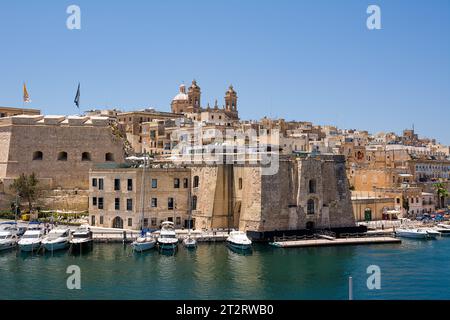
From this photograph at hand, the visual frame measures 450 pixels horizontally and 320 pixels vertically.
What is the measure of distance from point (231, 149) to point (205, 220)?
5915 mm

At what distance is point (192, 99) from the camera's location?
277 ft

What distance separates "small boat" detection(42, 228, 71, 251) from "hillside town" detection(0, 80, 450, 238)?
5749 mm

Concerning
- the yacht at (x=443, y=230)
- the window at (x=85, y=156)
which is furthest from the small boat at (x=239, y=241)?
the window at (x=85, y=156)

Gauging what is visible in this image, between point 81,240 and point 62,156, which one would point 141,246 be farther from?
point 62,156

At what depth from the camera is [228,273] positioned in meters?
28.9

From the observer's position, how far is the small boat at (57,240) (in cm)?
3438

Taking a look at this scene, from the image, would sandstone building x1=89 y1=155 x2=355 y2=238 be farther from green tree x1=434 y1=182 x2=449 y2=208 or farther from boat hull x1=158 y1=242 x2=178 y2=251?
green tree x1=434 y1=182 x2=449 y2=208

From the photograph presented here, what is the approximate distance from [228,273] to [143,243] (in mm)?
7761

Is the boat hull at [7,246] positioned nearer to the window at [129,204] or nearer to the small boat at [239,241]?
the window at [129,204]

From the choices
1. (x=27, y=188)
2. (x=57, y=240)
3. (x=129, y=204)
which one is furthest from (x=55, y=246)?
(x=27, y=188)

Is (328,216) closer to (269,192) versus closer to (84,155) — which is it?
(269,192)

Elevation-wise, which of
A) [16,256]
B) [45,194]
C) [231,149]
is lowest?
[16,256]
